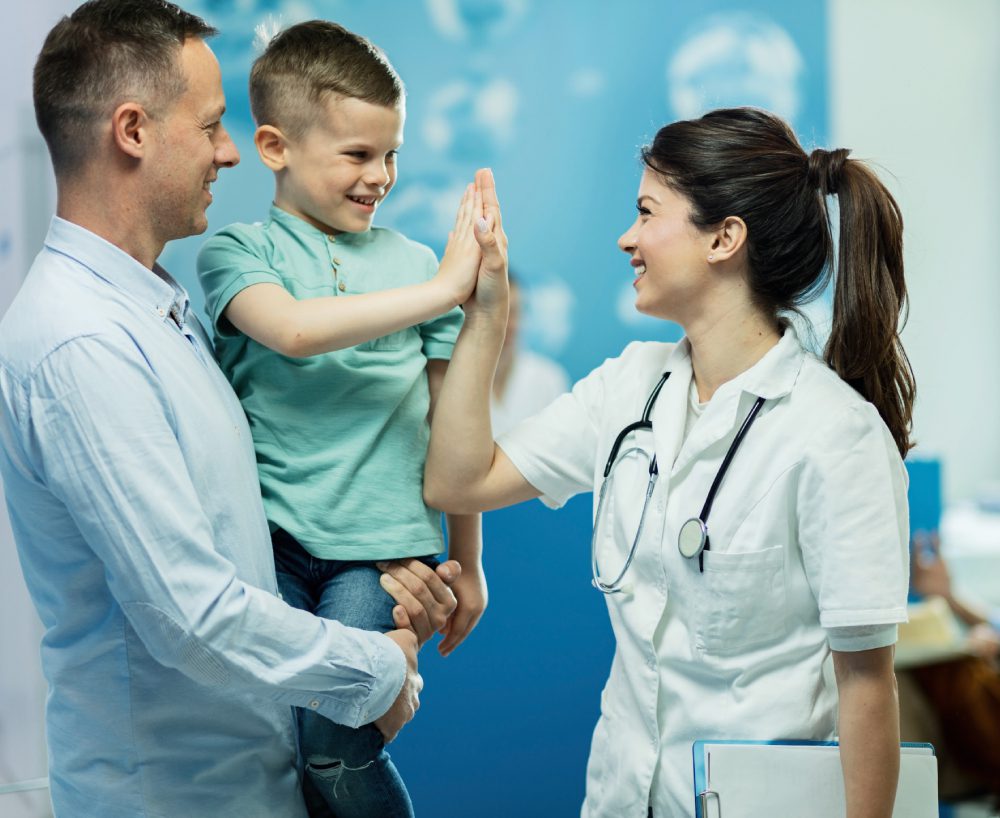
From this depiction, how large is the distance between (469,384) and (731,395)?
41 centimetres

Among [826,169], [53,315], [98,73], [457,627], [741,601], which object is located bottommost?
[457,627]

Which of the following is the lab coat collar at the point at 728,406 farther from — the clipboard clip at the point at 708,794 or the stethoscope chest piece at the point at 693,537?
the clipboard clip at the point at 708,794

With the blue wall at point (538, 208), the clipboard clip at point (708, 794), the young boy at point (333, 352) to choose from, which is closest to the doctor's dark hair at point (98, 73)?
the young boy at point (333, 352)

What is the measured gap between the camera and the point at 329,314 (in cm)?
151

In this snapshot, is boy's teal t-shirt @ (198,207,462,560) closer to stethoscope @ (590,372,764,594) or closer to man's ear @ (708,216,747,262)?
stethoscope @ (590,372,764,594)

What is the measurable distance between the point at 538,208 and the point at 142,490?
2.61 metres

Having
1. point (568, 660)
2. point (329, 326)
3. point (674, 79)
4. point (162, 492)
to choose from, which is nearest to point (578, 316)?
point (674, 79)

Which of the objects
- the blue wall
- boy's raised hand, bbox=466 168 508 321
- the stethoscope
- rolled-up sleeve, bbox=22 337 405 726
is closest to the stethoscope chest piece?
the stethoscope

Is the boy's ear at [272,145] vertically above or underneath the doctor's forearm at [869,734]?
above

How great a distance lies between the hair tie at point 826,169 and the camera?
67.1 inches

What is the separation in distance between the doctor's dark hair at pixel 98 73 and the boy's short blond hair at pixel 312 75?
0.21m

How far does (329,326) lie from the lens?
151cm

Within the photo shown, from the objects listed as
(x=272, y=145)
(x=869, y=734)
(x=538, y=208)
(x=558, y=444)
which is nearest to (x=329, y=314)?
(x=272, y=145)

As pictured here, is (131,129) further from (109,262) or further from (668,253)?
(668,253)
